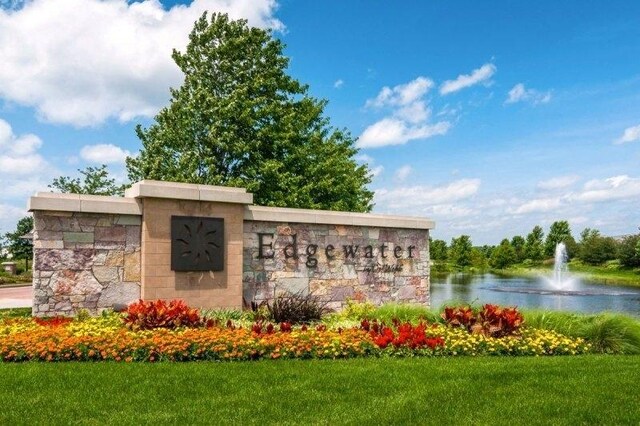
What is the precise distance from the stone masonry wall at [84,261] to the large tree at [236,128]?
8338mm

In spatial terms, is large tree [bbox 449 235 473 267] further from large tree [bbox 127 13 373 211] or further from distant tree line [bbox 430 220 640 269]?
large tree [bbox 127 13 373 211]

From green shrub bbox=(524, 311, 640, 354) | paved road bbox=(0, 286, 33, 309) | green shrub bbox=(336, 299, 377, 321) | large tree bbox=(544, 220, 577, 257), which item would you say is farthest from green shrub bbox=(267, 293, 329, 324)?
large tree bbox=(544, 220, 577, 257)

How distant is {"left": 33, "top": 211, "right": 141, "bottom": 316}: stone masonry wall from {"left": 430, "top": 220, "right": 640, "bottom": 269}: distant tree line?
185 feet

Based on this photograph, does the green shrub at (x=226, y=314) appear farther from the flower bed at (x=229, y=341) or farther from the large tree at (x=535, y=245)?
the large tree at (x=535, y=245)

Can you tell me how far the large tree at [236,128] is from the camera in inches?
760

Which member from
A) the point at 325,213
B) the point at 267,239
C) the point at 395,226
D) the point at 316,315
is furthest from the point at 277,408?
the point at 395,226

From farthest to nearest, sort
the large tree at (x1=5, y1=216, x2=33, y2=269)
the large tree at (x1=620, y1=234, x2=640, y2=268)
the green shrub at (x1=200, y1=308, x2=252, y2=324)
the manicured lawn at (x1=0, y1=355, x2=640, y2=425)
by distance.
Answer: the large tree at (x1=620, y1=234, x2=640, y2=268) → the large tree at (x1=5, y1=216, x2=33, y2=269) → the green shrub at (x1=200, y1=308, x2=252, y2=324) → the manicured lawn at (x1=0, y1=355, x2=640, y2=425)

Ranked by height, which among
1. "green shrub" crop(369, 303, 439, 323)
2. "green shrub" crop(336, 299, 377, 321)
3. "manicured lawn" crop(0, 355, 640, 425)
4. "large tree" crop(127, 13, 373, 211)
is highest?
"large tree" crop(127, 13, 373, 211)

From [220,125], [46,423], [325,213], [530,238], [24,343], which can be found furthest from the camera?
[530,238]

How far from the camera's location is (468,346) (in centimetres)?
789

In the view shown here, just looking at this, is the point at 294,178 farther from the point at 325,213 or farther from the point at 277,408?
the point at 277,408

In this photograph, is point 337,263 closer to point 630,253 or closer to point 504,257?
point 630,253

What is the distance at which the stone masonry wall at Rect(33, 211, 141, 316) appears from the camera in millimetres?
9828

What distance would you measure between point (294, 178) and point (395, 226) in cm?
637
